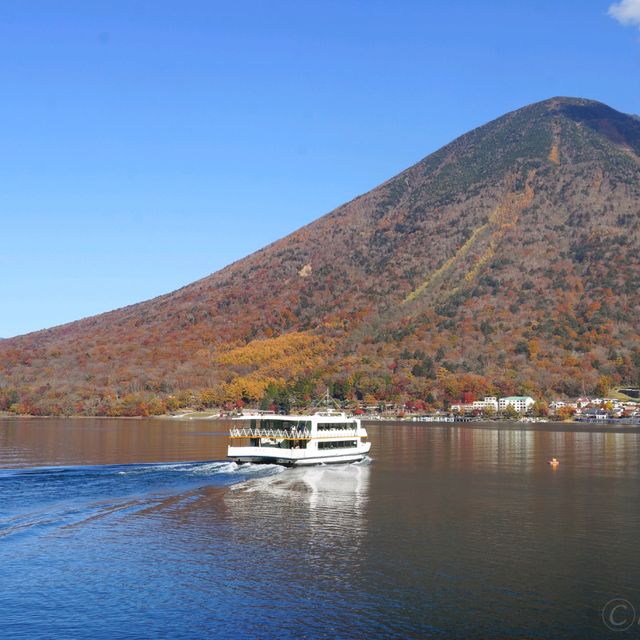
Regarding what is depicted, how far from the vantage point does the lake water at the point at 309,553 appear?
30.2 m

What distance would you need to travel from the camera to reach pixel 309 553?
1549 inches

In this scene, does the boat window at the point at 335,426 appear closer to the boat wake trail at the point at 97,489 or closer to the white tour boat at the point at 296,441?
the white tour boat at the point at 296,441

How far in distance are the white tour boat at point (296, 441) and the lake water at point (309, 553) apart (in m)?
2.59

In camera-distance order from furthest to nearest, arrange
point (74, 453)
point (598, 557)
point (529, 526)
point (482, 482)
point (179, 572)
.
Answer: point (74, 453) < point (482, 482) < point (529, 526) < point (598, 557) < point (179, 572)

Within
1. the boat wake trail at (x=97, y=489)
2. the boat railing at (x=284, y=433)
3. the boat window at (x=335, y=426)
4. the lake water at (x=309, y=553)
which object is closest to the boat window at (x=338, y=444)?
the boat window at (x=335, y=426)

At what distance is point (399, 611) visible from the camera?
31.2m

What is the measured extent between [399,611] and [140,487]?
3165 centimetres

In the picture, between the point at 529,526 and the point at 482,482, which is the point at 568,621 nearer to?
the point at 529,526

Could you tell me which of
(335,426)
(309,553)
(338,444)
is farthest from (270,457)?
(309,553)

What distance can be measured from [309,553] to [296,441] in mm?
37010

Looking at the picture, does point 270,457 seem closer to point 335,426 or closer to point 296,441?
point 296,441

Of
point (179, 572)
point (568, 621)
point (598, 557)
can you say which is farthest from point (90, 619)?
point (598, 557)

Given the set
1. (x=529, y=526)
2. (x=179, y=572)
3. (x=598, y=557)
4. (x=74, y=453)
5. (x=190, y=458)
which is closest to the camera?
(x=179, y=572)

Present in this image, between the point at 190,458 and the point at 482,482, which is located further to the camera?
the point at 190,458
